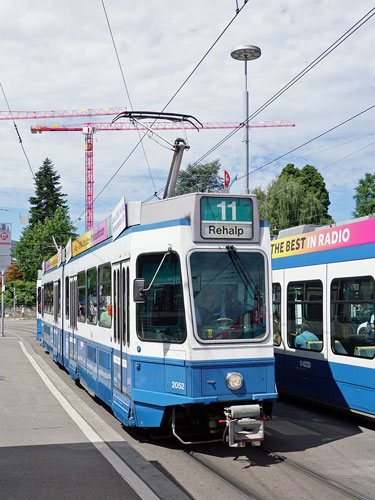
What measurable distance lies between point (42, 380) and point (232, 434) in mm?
9048

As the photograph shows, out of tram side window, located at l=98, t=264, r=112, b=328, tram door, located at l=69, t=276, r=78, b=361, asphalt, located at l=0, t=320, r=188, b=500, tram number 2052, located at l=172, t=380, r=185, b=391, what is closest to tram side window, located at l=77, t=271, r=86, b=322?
tram door, located at l=69, t=276, r=78, b=361

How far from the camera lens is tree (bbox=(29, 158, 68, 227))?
279ft

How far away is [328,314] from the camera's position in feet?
33.9

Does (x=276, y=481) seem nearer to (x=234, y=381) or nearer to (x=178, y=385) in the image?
(x=234, y=381)

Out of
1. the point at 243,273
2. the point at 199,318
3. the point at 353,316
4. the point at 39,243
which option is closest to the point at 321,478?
the point at 199,318

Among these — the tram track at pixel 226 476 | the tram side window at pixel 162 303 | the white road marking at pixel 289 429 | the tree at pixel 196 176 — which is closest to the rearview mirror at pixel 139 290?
the tram side window at pixel 162 303

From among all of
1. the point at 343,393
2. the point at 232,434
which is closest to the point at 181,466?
the point at 232,434

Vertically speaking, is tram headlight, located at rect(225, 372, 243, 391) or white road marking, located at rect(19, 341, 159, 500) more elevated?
tram headlight, located at rect(225, 372, 243, 391)

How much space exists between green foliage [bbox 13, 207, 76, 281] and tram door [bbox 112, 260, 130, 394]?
6506cm

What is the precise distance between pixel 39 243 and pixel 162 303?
2707 inches

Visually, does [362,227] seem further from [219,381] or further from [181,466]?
[181,466]

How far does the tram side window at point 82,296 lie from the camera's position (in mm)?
12113

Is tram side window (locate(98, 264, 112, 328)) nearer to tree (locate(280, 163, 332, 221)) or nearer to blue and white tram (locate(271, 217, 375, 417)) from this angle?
blue and white tram (locate(271, 217, 375, 417))

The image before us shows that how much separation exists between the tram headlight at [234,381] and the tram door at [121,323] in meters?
1.47
